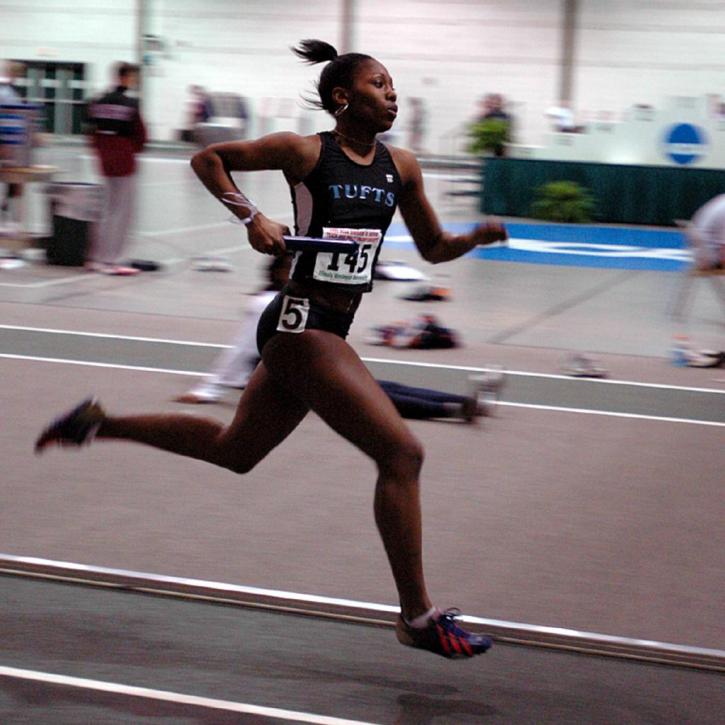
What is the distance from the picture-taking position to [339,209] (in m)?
4.25

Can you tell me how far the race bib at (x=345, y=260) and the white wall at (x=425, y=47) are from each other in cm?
3319

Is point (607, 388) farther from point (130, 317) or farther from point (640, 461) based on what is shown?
point (130, 317)

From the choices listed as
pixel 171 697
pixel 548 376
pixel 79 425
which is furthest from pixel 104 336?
pixel 171 697

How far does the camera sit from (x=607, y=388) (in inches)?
362

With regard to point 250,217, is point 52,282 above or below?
below

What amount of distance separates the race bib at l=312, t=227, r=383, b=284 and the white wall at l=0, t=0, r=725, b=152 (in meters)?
33.2

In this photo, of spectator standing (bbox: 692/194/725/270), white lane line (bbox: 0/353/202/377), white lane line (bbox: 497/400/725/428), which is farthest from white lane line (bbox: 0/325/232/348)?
spectator standing (bbox: 692/194/725/270)

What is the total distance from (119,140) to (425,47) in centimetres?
2709

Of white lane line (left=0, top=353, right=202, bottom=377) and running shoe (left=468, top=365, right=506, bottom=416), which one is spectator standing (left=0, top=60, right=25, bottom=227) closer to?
white lane line (left=0, top=353, right=202, bottom=377)

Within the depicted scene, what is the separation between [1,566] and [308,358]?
1580 millimetres

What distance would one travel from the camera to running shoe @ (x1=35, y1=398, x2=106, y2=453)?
4.71m

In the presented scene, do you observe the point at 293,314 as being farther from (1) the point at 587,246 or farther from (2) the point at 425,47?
(2) the point at 425,47

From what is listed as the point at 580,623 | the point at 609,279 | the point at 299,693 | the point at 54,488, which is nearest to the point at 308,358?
the point at 299,693

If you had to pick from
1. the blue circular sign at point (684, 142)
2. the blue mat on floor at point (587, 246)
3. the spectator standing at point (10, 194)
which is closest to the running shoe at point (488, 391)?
the spectator standing at point (10, 194)
